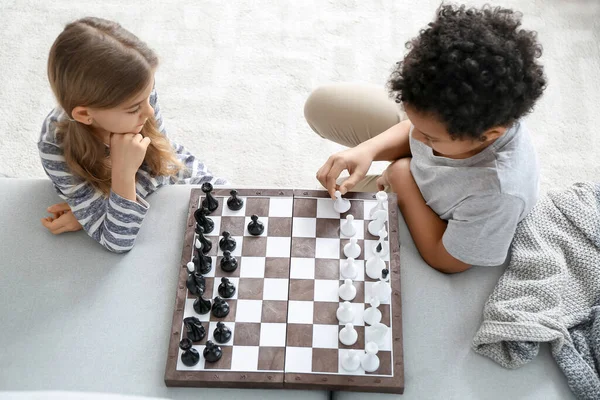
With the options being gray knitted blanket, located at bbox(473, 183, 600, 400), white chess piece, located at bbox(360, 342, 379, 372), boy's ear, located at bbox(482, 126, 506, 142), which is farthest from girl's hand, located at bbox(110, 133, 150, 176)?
gray knitted blanket, located at bbox(473, 183, 600, 400)

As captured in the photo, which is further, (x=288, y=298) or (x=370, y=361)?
(x=288, y=298)

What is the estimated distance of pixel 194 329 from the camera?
130 centimetres

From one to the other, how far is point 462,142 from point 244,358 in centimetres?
66

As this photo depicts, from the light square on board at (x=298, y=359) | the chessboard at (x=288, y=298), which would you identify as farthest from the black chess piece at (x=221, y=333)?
the light square on board at (x=298, y=359)

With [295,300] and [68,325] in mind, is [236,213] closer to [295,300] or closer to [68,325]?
[295,300]

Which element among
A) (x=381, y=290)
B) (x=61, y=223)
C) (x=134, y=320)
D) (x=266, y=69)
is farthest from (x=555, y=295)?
(x=266, y=69)

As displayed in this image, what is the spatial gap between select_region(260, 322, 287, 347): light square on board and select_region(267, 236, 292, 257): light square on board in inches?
7.1

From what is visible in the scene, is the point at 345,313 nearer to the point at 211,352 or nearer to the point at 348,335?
the point at 348,335

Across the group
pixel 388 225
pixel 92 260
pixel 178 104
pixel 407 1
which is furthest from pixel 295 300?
pixel 407 1

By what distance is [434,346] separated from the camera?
1.37m

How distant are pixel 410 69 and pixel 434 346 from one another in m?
0.62

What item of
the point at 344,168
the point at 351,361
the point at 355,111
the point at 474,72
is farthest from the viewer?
the point at 355,111


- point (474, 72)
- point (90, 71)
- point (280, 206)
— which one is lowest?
point (280, 206)

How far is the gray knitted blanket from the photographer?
1312 millimetres
